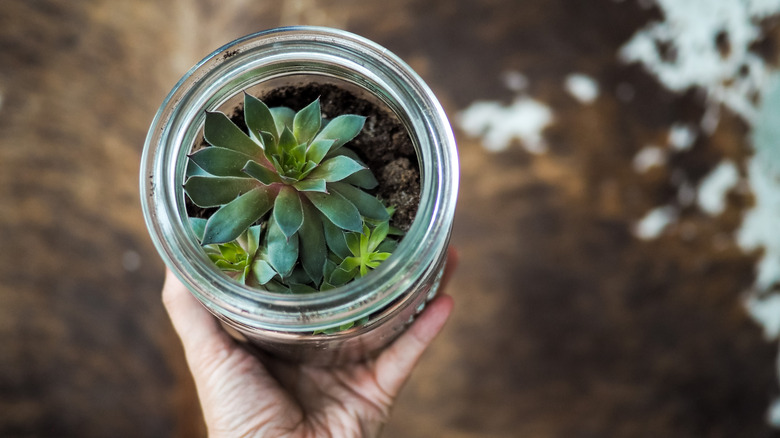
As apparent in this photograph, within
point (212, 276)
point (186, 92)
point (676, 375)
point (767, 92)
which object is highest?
point (767, 92)

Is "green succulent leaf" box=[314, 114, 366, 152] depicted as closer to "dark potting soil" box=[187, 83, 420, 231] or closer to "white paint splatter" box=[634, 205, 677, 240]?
"dark potting soil" box=[187, 83, 420, 231]

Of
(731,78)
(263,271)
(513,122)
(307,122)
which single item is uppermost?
(731,78)

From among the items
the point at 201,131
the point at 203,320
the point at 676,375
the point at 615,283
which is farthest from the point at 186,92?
the point at 676,375

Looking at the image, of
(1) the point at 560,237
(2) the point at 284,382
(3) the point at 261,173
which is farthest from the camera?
(1) the point at 560,237

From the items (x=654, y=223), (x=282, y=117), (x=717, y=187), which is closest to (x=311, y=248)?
(x=282, y=117)

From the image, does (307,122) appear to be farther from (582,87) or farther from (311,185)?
(582,87)

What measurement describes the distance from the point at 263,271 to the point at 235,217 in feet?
0.18

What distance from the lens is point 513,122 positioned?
3.31ft

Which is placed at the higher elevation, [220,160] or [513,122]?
[513,122]

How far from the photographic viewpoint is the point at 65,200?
0.89 meters

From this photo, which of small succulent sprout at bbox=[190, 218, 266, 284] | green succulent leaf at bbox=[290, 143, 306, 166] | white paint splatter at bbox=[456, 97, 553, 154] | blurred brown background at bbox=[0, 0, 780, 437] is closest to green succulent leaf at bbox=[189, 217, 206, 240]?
small succulent sprout at bbox=[190, 218, 266, 284]

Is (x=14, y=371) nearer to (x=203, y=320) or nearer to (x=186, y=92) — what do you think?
(x=203, y=320)

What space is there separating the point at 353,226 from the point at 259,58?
0.58 feet

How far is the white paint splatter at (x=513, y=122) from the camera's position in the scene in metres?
1.00
